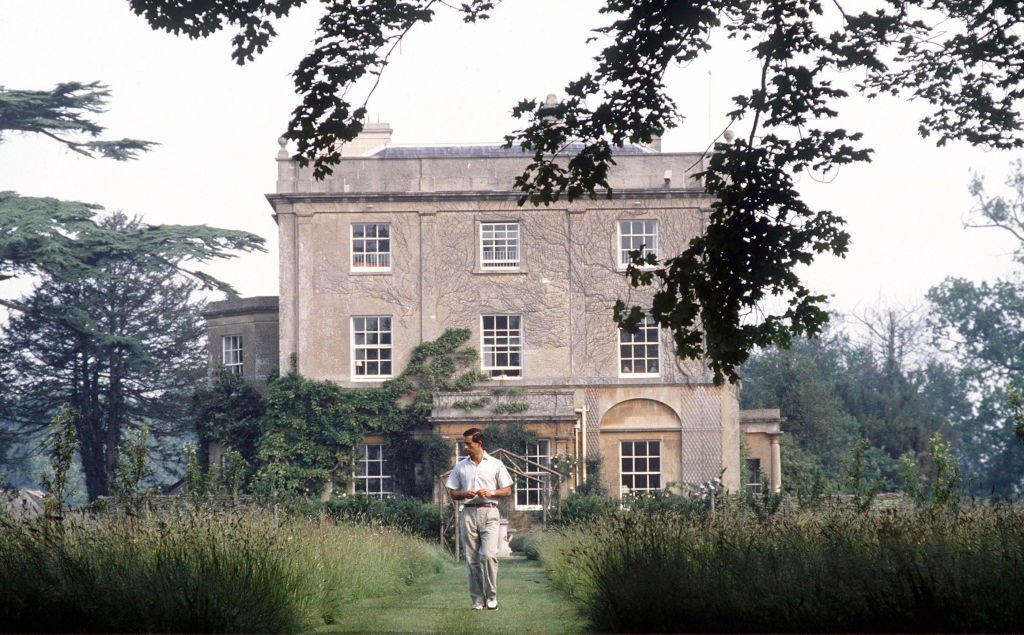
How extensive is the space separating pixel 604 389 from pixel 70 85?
49.8ft

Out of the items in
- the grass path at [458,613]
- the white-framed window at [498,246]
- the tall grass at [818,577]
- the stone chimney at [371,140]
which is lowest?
the grass path at [458,613]

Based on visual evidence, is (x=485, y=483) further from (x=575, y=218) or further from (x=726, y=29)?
(x=575, y=218)

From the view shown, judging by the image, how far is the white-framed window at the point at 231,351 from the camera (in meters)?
38.5

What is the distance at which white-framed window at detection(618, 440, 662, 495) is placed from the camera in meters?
36.2

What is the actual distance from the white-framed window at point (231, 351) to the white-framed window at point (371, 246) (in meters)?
4.06

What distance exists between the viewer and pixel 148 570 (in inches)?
433

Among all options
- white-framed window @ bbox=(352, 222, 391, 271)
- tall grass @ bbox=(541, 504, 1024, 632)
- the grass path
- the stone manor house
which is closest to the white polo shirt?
the grass path

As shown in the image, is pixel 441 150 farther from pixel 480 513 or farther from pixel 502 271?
pixel 480 513

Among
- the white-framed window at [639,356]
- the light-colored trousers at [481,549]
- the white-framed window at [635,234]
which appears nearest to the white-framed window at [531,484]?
the white-framed window at [639,356]

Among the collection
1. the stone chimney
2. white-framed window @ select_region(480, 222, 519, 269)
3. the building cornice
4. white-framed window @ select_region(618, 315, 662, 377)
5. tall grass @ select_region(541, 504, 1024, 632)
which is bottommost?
tall grass @ select_region(541, 504, 1024, 632)

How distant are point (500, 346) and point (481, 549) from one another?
23005 millimetres

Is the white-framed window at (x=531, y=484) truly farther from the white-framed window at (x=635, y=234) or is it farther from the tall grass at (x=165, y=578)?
the tall grass at (x=165, y=578)

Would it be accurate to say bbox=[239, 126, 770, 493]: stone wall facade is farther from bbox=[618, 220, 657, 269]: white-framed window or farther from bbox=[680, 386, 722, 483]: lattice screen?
bbox=[618, 220, 657, 269]: white-framed window

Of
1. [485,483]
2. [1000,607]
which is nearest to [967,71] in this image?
[485,483]
